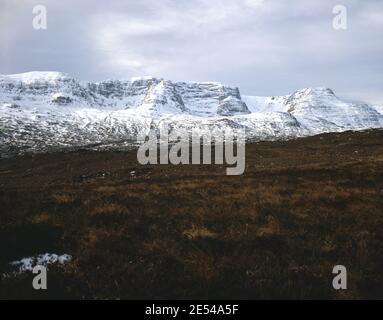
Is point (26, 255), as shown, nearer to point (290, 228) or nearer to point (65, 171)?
point (290, 228)

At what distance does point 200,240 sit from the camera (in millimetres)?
14625

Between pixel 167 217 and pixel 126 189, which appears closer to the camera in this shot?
pixel 167 217

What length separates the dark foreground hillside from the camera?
11.9 metres

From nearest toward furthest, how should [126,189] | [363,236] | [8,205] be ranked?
1. [363,236]
2. [8,205]
3. [126,189]

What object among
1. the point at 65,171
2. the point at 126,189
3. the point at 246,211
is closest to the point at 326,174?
the point at 246,211

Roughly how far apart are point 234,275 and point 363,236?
5734mm

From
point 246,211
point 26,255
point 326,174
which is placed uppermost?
point 326,174

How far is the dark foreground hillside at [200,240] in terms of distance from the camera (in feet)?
38.9

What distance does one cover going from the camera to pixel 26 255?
1373cm

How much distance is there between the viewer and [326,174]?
27750 millimetres

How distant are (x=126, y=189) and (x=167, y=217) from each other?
745 centimetres
